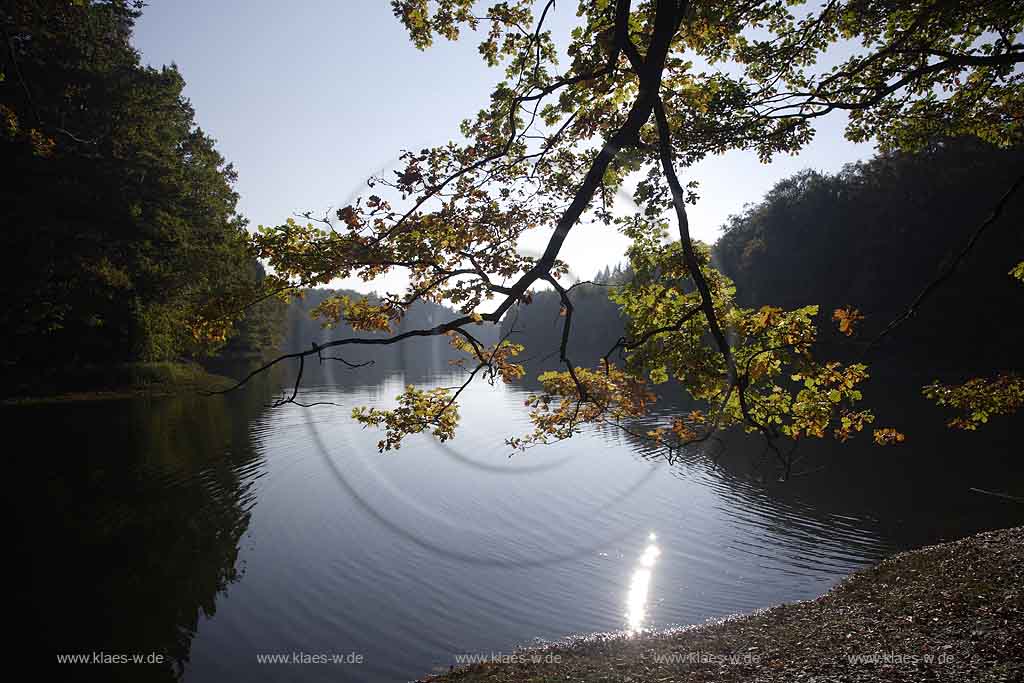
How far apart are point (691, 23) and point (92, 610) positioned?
14123mm

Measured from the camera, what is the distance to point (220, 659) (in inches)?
358

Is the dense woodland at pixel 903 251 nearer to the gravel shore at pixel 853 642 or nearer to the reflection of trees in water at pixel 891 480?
the reflection of trees in water at pixel 891 480

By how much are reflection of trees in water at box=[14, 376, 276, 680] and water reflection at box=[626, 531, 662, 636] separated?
26.7ft

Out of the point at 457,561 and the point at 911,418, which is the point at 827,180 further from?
the point at 457,561

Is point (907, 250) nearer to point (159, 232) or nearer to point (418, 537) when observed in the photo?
point (418, 537)

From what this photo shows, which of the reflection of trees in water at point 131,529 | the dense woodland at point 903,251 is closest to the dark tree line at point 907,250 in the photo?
the dense woodland at point 903,251

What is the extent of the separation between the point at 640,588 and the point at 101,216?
37.7 m

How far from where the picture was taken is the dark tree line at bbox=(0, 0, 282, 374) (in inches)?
1190

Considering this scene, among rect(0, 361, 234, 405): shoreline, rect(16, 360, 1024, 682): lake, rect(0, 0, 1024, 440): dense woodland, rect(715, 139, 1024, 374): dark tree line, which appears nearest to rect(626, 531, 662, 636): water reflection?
rect(16, 360, 1024, 682): lake

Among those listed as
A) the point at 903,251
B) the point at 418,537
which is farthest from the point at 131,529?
the point at 903,251

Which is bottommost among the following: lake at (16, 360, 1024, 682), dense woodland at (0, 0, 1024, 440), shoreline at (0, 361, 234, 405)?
lake at (16, 360, 1024, 682)

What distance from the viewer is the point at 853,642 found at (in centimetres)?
808

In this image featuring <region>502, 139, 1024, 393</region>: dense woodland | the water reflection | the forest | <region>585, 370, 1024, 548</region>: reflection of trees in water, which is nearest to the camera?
Result: the forest

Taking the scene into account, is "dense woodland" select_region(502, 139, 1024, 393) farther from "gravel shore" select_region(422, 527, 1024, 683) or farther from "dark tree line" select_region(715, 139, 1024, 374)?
"gravel shore" select_region(422, 527, 1024, 683)
